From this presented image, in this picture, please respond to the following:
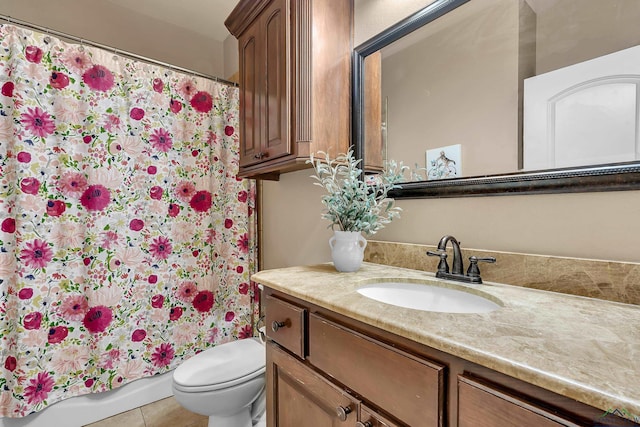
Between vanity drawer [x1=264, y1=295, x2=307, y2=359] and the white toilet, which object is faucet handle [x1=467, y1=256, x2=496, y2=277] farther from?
the white toilet

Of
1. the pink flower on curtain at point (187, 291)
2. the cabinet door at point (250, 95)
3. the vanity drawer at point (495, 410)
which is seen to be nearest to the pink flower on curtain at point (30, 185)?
the pink flower on curtain at point (187, 291)

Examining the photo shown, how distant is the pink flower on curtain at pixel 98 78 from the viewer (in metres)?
1.59

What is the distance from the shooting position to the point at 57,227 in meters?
1.51

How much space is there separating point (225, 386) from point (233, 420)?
0.83 feet

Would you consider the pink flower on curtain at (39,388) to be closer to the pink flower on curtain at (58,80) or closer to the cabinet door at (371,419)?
the pink flower on curtain at (58,80)

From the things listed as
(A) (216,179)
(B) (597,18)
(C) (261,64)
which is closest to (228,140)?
(A) (216,179)

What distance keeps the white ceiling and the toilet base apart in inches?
101

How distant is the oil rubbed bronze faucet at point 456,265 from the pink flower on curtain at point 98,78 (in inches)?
76.3

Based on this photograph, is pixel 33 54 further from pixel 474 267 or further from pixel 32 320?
pixel 474 267

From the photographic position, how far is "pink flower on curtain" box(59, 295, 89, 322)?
1.53 meters

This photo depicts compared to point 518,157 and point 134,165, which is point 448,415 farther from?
point 134,165

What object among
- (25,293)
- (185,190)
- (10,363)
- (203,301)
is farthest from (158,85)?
(10,363)

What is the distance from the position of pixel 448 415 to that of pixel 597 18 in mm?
1023

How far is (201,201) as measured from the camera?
197cm
